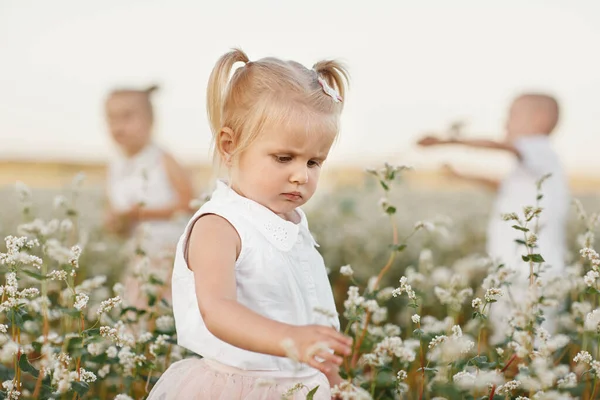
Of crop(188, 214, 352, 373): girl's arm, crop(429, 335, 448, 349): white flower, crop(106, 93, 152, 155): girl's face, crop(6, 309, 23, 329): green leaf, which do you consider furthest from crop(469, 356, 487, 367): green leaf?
crop(106, 93, 152, 155): girl's face

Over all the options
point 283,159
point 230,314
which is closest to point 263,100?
point 283,159

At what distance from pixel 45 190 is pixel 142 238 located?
756 centimetres

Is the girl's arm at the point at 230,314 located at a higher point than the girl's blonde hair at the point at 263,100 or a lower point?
lower

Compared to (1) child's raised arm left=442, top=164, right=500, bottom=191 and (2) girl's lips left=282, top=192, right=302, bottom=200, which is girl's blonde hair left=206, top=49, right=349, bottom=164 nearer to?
(2) girl's lips left=282, top=192, right=302, bottom=200

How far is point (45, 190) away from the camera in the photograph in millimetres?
10938

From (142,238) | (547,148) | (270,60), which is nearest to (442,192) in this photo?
(547,148)

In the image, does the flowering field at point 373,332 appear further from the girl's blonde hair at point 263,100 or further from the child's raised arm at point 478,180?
the child's raised arm at point 478,180

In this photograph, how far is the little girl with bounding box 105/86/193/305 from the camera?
20.9 feet

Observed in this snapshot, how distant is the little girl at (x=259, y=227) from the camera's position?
2402 mm

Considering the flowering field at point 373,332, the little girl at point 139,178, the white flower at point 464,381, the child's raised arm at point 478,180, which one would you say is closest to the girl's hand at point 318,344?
the flowering field at point 373,332

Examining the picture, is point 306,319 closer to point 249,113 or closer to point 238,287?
point 238,287

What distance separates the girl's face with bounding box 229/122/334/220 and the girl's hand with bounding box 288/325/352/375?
2.43ft

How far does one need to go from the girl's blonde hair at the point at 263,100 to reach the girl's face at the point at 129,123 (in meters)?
4.46

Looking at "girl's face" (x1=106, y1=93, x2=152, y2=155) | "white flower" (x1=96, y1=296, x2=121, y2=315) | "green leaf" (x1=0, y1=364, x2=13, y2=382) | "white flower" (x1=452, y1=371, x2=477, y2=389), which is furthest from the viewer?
"girl's face" (x1=106, y1=93, x2=152, y2=155)
